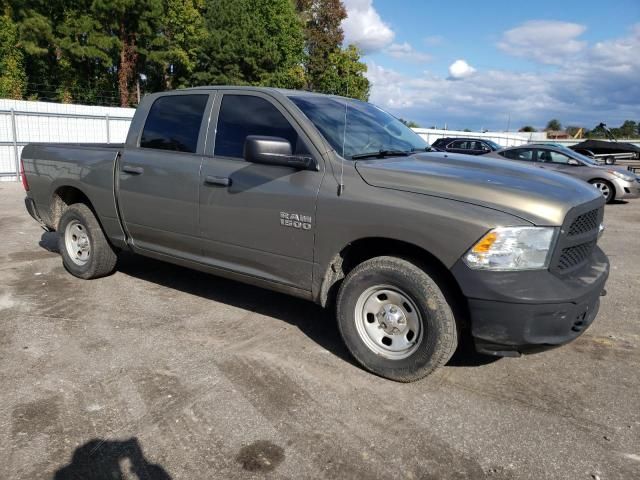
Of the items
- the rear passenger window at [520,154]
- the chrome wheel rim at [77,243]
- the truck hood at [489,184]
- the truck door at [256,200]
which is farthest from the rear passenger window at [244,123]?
the rear passenger window at [520,154]

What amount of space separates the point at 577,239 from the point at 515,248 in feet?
1.91

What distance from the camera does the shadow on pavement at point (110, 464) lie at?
2494 millimetres

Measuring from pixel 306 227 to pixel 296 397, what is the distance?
3.80 ft

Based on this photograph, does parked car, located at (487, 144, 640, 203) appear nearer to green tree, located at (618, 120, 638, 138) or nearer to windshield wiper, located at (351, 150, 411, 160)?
windshield wiper, located at (351, 150, 411, 160)

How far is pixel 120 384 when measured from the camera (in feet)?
11.0

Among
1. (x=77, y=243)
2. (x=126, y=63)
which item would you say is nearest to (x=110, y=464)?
(x=77, y=243)

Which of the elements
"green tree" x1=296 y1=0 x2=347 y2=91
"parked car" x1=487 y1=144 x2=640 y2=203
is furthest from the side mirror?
"green tree" x1=296 y1=0 x2=347 y2=91

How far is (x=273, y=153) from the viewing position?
139 inches

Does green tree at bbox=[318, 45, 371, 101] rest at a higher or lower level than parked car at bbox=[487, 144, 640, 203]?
higher

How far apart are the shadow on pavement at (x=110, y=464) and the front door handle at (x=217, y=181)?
79.2 inches

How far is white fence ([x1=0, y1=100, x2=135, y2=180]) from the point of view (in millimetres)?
15367

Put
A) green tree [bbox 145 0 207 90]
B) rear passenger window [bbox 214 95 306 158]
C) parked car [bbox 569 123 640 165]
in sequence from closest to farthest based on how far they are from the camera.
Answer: rear passenger window [bbox 214 95 306 158]
parked car [bbox 569 123 640 165]
green tree [bbox 145 0 207 90]

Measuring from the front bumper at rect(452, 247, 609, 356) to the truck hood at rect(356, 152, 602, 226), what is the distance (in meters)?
0.37

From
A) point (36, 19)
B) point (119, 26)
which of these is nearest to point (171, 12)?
point (119, 26)
